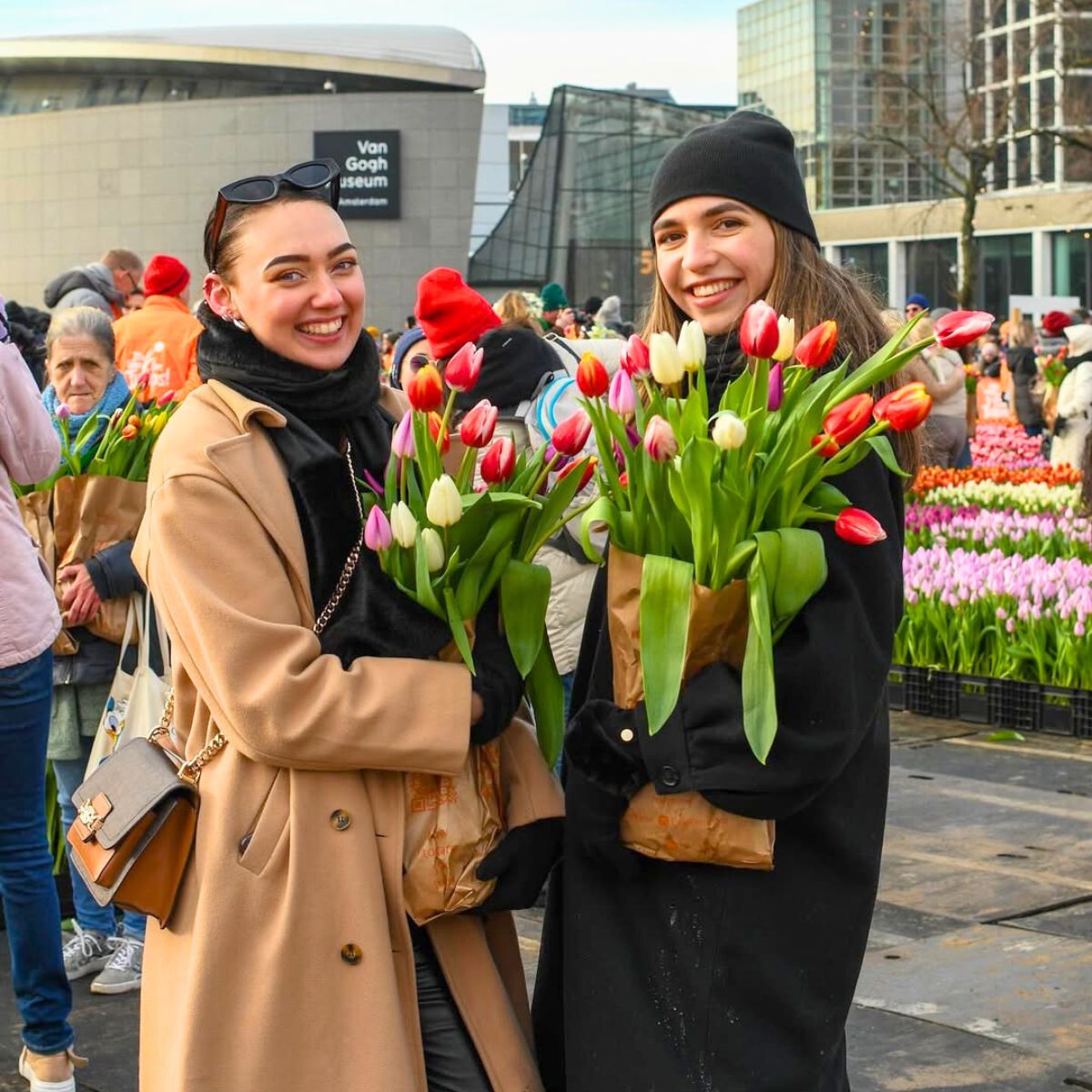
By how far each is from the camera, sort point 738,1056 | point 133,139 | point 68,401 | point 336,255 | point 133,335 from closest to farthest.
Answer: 1. point 738,1056
2. point 336,255
3. point 68,401
4. point 133,335
5. point 133,139

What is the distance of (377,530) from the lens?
2650mm

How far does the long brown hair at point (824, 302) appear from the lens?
284 centimetres

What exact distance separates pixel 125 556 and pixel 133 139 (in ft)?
143

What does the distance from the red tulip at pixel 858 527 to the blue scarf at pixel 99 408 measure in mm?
3442

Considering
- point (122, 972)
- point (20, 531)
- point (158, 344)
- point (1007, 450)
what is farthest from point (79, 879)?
point (1007, 450)

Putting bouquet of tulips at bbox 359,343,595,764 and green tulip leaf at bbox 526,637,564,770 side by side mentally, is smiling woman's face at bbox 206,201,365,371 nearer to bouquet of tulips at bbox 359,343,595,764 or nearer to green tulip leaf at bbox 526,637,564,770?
bouquet of tulips at bbox 359,343,595,764

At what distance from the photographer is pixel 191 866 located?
276cm

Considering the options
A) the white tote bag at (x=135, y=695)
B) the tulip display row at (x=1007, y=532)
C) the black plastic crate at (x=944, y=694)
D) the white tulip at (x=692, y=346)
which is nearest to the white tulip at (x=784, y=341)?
the white tulip at (x=692, y=346)

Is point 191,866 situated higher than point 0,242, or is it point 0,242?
point 0,242

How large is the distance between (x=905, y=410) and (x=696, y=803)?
60 centimetres

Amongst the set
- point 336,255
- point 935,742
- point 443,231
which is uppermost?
point 443,231

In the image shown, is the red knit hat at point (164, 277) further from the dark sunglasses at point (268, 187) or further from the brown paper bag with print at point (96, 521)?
the dark sunglasses at point (268, 187)

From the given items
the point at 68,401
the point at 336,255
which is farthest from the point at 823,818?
the point at 68,401

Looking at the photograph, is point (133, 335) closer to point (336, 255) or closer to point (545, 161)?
point (336, 255)
